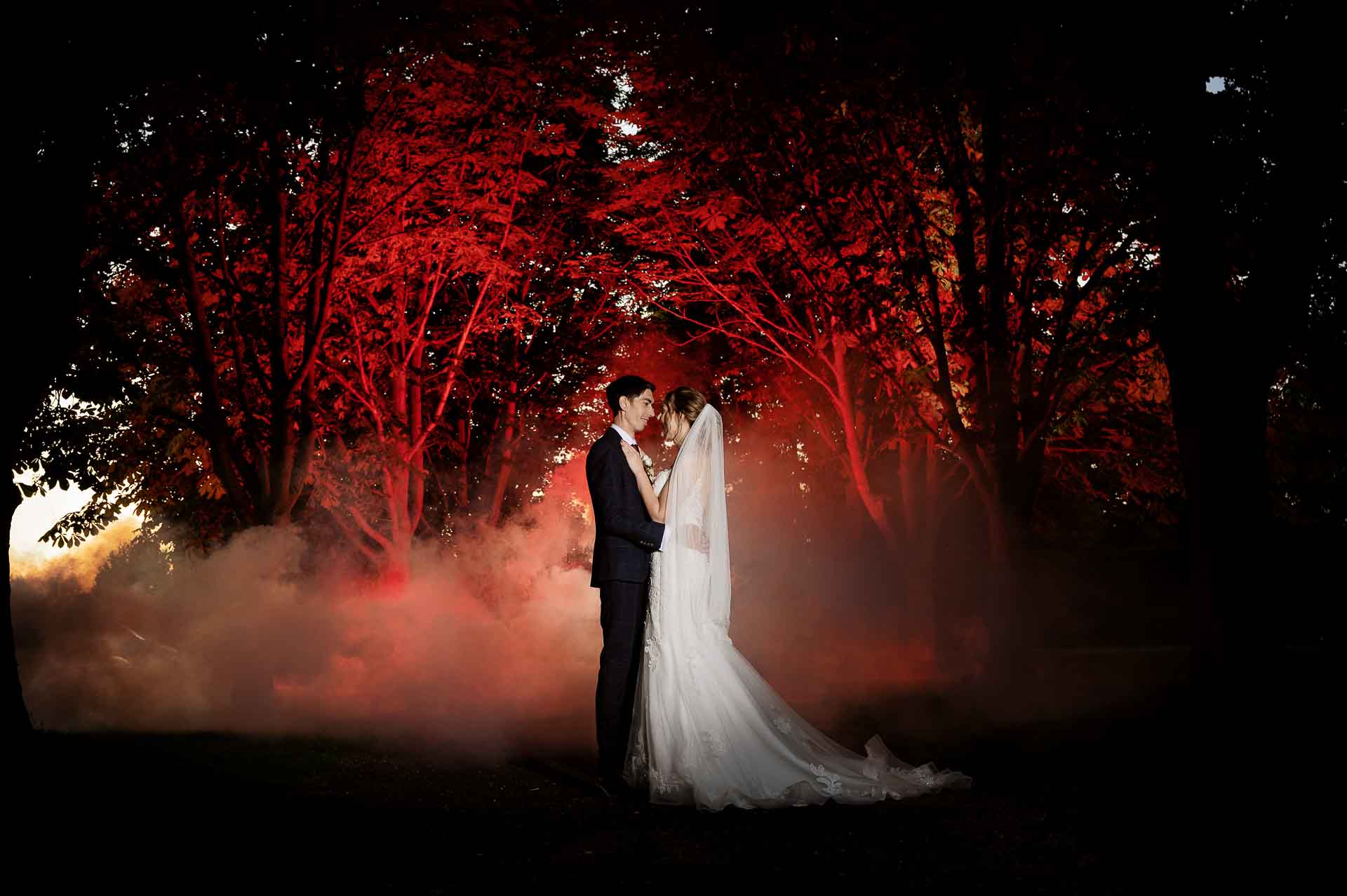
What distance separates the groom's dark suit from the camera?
863cm

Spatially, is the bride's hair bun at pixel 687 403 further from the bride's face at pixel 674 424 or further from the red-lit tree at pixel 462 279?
the red-lit tree at pixel 462 279

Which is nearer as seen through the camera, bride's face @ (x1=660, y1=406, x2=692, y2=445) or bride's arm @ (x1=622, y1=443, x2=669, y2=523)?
bride's arm @ (x1=622, y1=443, x2=669, y2=523)

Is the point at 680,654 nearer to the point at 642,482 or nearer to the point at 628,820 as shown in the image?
the point at 642,482

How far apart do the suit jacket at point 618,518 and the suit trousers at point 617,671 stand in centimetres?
9

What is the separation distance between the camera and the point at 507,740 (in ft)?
37.1

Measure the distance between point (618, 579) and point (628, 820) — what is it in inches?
69.0

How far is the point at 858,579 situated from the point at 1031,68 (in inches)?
974

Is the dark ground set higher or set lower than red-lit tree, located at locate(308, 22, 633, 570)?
lower

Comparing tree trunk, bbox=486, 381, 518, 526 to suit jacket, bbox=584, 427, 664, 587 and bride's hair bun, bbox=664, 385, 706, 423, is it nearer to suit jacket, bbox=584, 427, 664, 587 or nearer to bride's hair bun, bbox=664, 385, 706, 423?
bride's hair bun, bbox=664, 385, 706, 423

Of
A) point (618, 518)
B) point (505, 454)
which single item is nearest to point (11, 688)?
point (618, 518)

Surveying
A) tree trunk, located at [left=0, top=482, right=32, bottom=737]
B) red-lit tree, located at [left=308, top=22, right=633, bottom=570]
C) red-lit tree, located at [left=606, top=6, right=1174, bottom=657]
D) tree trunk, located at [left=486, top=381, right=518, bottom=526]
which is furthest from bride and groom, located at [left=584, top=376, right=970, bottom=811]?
tree trunk, located at [left=486, top=381, right=518, bottom=526]

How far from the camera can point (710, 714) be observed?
8.46 m

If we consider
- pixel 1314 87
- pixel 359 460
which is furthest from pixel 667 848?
pixel 359 460

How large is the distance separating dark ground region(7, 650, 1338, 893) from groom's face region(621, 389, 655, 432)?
8.05 ft
